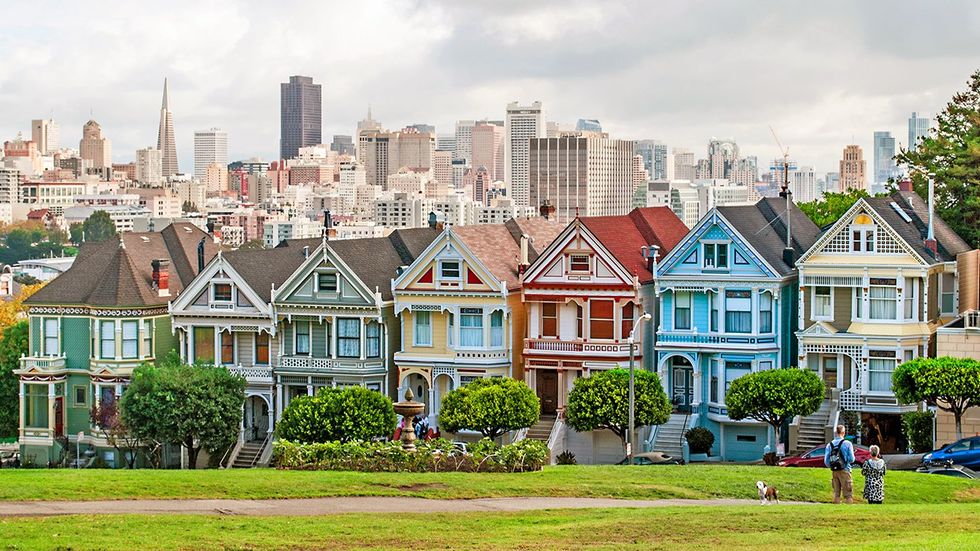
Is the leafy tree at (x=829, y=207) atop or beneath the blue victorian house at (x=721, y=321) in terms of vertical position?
atop

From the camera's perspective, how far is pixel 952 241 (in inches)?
2207

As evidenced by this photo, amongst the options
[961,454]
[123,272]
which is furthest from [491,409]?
[123,272]

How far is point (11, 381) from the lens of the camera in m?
65.4

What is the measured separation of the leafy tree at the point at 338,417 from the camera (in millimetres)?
51219

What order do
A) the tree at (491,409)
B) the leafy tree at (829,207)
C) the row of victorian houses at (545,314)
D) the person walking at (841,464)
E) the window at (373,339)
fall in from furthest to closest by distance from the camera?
the leafy tree at (829,207), the window at (373,339), the row of victorian houses at (545,314), the tree at (491,409), the person walking at (841,464)

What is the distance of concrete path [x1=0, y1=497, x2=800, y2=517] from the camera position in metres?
33.3

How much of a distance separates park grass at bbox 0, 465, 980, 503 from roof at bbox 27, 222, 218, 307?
20.1 metres

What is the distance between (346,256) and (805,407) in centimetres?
1622

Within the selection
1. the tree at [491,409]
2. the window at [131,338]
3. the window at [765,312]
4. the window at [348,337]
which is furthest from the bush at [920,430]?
the window at [131,338]

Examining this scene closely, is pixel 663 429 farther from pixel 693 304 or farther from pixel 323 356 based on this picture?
pixel 323 356

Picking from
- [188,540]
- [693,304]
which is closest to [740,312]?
[693,304]

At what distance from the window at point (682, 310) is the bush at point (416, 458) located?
46.9 feet

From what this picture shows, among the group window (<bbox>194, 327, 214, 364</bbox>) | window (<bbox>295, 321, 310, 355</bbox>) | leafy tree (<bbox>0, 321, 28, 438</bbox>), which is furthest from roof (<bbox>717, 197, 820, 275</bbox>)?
leafy tree (<bbox>0, 321, 28, 438</bbox>)

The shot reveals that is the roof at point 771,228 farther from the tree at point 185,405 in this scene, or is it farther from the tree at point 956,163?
the tree at point 185,405
